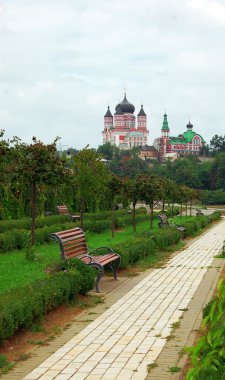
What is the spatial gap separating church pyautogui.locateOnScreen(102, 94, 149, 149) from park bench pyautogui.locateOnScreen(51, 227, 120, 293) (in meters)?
131

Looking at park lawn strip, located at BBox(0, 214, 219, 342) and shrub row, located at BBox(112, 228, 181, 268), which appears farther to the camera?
shrub row, located at BBox(112, 228, 181, 268)

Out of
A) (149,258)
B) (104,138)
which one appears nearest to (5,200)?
(149,258)

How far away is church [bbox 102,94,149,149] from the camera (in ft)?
463

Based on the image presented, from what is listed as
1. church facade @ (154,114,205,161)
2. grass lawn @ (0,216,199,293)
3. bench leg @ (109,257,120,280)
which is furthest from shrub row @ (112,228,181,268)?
church facade @ (154,114,205,161)

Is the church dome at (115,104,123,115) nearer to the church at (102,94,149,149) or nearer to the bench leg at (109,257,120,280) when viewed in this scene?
the church at (102,94,149,149)

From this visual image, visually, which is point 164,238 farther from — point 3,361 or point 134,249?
point 3,361

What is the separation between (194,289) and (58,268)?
231 cm

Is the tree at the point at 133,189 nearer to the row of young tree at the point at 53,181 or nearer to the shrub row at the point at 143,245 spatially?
the row of young tree at the point at 53,181

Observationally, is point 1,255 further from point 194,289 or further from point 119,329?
point 119,329

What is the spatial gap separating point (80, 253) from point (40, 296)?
3.19 metres

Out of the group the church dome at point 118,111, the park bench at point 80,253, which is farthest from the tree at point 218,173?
the park bench at point 80,253

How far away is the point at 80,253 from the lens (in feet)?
31.2

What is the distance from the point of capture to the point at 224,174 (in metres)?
84.9

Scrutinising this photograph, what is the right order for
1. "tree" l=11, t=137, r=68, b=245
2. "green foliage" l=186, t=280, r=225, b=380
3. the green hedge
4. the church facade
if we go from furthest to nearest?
the church facade, the green hedge, "tree" l=11, t=137, r=68, b=245, "green foliage" l=186, t=280, r=225, b=380
